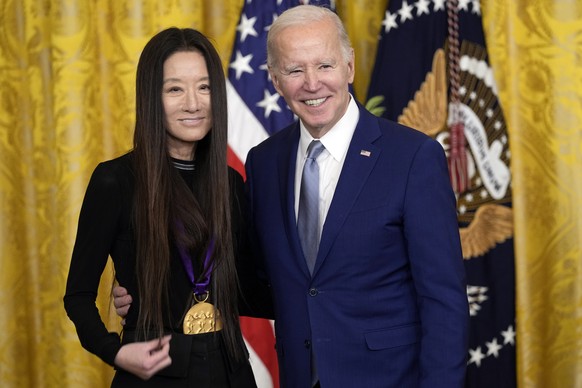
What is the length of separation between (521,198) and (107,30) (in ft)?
6.44

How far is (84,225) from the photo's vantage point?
204 centimetres

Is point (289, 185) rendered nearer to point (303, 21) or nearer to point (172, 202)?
point (172, 202)

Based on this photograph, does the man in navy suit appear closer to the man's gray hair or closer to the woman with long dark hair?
the man's gray hair

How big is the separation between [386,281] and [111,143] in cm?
201

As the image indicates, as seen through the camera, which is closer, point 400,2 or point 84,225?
point 84,225

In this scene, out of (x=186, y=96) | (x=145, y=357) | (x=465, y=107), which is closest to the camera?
(x=145, y=357)

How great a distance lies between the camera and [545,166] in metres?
3.54

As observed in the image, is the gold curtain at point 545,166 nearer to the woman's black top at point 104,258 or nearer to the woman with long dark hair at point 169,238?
the woman with long dark hair at point 169,238

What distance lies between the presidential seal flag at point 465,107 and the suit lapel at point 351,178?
1257mm

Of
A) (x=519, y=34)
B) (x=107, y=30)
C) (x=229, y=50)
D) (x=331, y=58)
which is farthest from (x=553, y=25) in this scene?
(x=107, y=30)

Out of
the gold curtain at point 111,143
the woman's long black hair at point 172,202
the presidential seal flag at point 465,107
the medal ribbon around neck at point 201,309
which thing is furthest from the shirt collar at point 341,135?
the gold curtain at point 111,143

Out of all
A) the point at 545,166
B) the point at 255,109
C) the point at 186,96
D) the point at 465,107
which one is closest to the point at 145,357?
the point at 186,96

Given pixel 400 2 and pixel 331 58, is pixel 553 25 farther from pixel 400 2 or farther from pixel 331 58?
pixel 331 58

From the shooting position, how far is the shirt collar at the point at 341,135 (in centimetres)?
223
